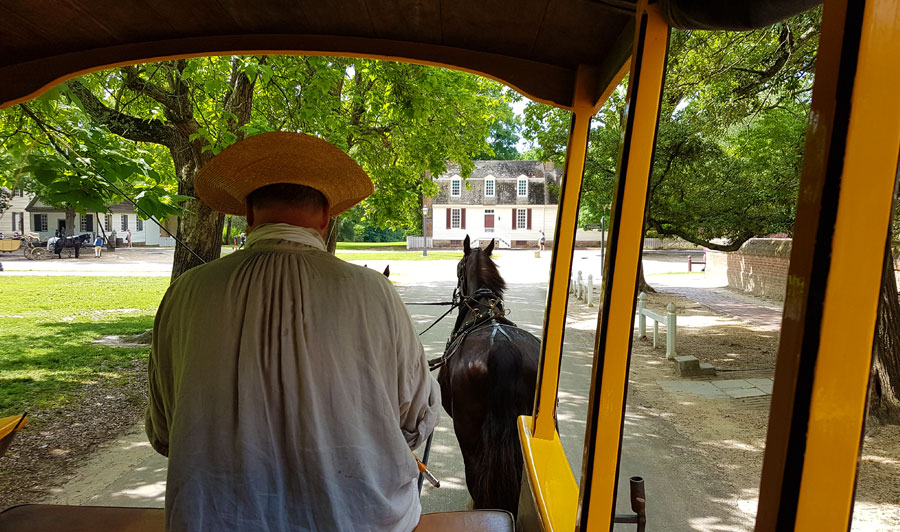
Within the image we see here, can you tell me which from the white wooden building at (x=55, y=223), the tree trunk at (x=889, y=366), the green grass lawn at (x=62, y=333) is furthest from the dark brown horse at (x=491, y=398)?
the white wooden building at (x=55, y=223)

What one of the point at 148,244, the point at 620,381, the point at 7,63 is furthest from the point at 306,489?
the point at 148,244

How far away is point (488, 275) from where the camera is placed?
4.86 m

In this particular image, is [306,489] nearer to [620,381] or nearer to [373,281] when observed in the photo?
[373,281]

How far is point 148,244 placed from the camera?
52031 mm

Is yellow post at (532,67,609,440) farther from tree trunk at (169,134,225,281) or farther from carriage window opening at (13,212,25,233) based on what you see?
carriage window opening at (13,212,25,233)

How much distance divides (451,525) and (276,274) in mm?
1083

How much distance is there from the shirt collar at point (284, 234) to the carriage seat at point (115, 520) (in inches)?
41.3

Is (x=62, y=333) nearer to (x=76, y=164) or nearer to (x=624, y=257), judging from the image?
(x=76, y=164)

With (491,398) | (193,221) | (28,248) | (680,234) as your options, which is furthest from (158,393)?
(28,248)

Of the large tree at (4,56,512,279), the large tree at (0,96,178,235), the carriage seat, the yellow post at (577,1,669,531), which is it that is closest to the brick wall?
the large tree at (4,56,512,279)

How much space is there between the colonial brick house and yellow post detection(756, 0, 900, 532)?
49139 millimetres

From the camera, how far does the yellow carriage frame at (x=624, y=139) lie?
74 centimetres

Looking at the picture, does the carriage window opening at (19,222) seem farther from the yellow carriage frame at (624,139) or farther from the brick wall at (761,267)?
the yellow carriage frame at (624,139)

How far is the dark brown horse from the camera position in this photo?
3424 mm
